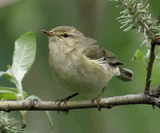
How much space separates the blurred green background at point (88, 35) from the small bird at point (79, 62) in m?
0.18

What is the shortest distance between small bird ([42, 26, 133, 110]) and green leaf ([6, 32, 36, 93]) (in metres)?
0.60

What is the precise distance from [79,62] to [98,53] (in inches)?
24.8

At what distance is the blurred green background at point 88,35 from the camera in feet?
11.8

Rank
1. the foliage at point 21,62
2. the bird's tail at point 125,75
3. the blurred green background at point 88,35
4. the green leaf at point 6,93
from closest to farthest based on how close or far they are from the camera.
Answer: the green leaf at point 6,93 < the foliage at point 21,62 < the blurred green background at point 88,35 < the bird's tail at point 125,75

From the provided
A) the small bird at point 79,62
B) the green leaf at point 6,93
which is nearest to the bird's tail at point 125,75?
the small bird at point 79,62

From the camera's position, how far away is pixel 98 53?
3934 mm

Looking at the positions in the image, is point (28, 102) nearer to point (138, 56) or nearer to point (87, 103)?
point (87, 103)

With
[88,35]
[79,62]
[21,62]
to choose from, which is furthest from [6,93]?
[88,35]

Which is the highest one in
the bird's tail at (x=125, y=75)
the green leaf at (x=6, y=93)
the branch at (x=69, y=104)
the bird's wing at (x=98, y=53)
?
the bird's wing at (x=98, y=53)

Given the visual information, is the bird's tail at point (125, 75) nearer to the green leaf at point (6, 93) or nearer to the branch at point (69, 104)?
the branch at point (69, 104)

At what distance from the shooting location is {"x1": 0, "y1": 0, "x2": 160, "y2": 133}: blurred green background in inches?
141

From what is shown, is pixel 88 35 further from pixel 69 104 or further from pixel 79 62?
pixel 69 104

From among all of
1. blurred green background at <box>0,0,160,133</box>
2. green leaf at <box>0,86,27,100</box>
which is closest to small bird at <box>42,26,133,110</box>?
blurred green background at <box>0,0,160,133</box>

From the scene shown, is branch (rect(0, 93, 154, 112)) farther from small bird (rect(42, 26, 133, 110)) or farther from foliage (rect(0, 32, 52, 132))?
small bird (rect(42, 26, 133, 110))
